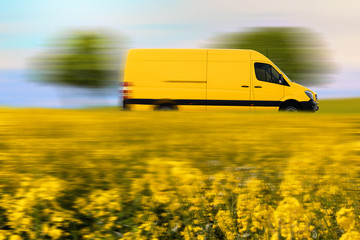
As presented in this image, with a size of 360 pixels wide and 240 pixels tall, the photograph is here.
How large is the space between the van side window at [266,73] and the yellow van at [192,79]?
29 mm

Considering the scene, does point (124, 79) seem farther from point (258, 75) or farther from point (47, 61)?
point (47, 61)

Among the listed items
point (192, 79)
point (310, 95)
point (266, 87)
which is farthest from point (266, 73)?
point (192, 79)

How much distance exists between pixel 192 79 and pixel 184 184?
25.6ft

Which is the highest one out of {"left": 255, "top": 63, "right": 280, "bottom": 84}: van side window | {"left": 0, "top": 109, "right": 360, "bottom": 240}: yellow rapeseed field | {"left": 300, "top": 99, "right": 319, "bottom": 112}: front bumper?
{"left": 255, "top": 63, "right": 280, "bottom": 84}: van side window

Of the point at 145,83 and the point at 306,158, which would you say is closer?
the point at 306,158

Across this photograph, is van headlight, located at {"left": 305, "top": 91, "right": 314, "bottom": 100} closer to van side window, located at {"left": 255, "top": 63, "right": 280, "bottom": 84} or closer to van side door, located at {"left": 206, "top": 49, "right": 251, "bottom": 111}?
van side window, located at {"left": 255, "top": 63, "right": 280, "bottom": 84}

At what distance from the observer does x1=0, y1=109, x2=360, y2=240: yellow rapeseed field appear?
14.9 feet

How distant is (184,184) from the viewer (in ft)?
14.9

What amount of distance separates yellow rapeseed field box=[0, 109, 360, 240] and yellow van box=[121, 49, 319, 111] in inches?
287

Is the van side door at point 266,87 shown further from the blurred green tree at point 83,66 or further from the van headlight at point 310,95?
the blurred green tree at point 83,66

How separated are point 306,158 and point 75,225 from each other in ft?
7.75

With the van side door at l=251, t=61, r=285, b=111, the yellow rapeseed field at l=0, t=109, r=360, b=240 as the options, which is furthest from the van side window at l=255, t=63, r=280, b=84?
the yellow rapeseed field at l=0, t=109, r=360, b=240

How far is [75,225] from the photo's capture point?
471 centimetres

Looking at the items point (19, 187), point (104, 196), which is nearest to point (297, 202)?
point (104, 196)
